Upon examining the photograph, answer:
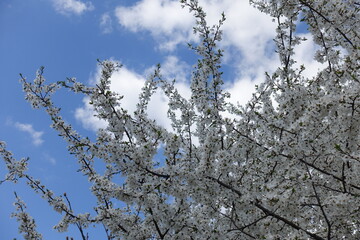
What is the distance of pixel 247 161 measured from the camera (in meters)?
5.60

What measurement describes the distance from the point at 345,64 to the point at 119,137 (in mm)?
3440

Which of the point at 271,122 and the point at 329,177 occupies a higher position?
the point at 271,122

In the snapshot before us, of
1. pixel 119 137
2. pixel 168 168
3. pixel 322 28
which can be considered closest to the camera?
pixel 168 168

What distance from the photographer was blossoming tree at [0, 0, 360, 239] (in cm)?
436

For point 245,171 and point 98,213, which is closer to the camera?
point 245,171

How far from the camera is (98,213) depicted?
17.6ft

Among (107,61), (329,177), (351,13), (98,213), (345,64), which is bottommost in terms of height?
(98,213)

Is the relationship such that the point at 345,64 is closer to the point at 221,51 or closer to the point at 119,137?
the point at 221,51

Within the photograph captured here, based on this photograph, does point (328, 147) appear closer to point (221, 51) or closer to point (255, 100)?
point (255, 100)

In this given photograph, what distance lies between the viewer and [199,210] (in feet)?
20.5

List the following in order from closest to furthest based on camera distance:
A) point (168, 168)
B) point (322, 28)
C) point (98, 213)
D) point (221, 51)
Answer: point (168, 168) → point (98, 213) → point (322, 28) → point (221, 51)

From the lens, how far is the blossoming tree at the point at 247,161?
4.36m

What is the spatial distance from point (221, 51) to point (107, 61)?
237 cm

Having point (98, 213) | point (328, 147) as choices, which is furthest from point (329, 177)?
point (98, 213)
